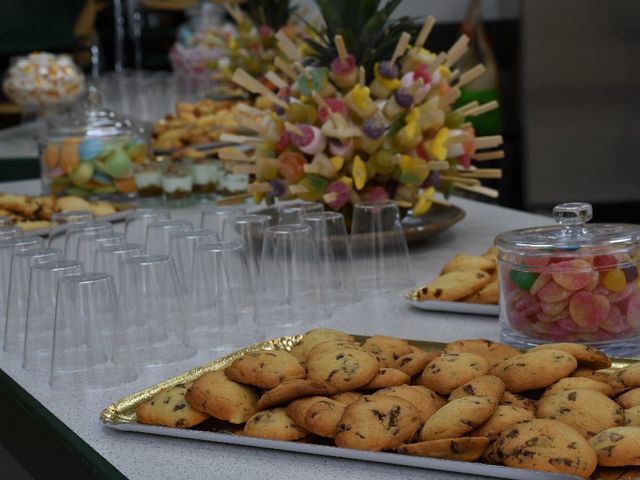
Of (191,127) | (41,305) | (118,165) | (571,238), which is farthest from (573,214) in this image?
(191,127)

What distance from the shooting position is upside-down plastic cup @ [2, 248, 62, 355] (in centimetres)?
Answer: 142

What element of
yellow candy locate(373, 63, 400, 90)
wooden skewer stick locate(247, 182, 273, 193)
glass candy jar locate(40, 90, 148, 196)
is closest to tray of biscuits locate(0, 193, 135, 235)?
glass candy jar locate(40, 90, 148, 196)

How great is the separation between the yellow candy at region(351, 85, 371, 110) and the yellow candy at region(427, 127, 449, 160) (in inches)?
4.9

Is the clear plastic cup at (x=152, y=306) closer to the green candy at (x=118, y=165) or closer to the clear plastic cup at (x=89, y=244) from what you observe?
the clear plastic cup at (x=89, y=244)

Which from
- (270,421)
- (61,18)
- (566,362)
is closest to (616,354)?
(566,362)

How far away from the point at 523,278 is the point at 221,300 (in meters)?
0.35

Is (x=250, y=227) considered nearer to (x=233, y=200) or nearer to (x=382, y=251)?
(x=382, y=251)

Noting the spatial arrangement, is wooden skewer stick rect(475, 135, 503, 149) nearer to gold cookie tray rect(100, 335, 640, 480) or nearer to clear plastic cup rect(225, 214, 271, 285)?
clear plastic cup rect(225, 214, 271, 285)

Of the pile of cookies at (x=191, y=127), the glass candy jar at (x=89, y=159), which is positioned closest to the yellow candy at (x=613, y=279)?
the glass candy jar at (x=89, y=159)

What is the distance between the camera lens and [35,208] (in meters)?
2.13

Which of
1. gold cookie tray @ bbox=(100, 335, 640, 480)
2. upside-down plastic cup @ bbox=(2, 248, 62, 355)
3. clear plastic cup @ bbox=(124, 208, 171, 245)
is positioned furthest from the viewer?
clear plastic cup @ bbox=(124, 208, 171, 245)

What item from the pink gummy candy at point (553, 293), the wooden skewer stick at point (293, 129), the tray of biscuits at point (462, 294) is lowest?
the tray of biscuits at point (462, 294)

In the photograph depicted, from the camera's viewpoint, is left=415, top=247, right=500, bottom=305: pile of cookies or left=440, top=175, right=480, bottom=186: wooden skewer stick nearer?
left=415, top=247, right=500, bottom=305: pile of cookies

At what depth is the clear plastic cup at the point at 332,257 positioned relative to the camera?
1.51m
